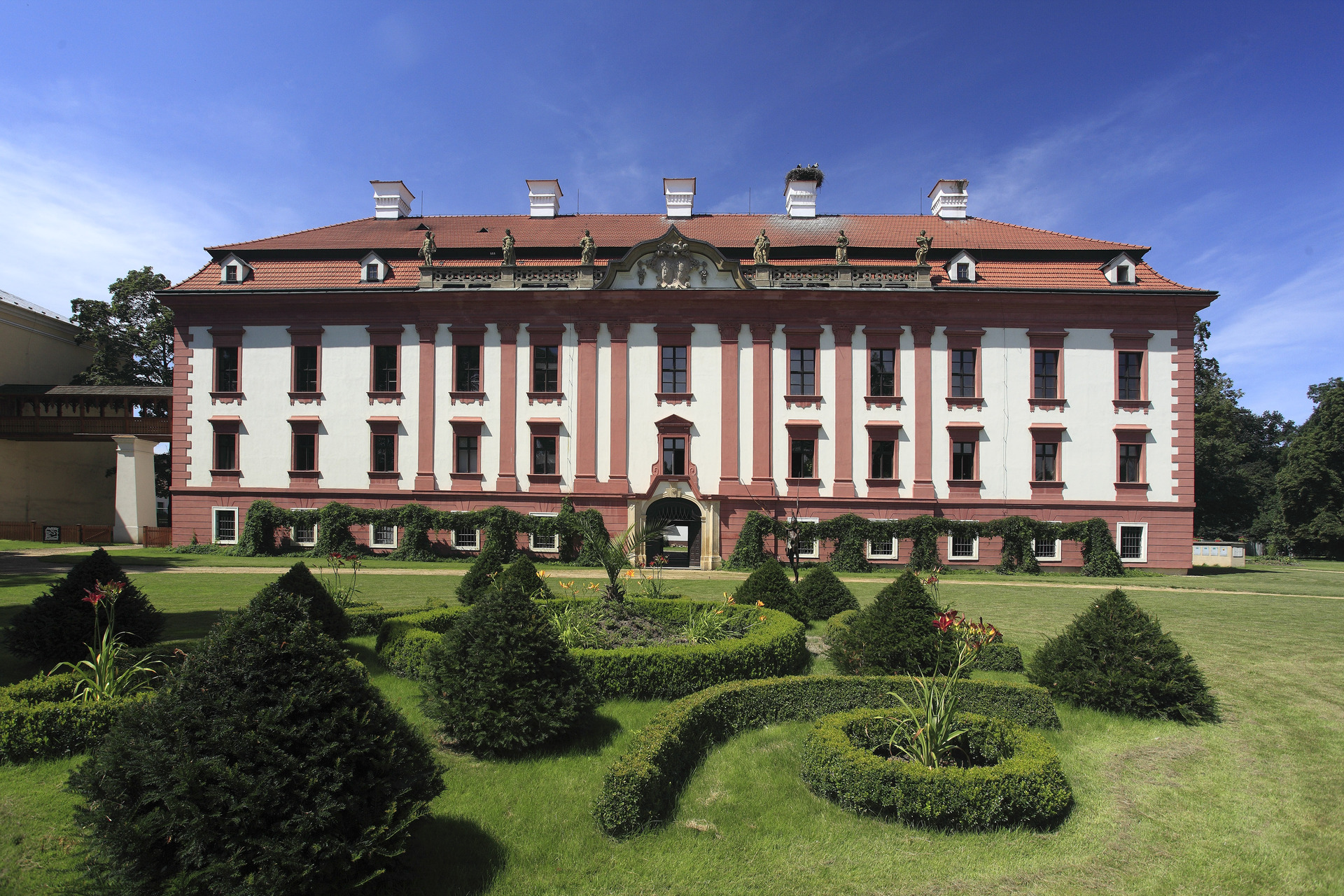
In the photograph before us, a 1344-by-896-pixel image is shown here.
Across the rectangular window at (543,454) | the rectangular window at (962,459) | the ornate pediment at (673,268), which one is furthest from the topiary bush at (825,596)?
the ornate pediment at (673,268)

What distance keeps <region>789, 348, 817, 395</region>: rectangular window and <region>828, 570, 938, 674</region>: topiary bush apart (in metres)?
18.4

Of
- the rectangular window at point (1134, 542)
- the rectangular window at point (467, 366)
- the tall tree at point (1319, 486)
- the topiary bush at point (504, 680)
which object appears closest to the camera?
the topiary bush at point (504, 680)

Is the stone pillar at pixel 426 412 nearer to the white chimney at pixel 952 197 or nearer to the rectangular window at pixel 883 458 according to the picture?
the rectangular window at pixel 883 458

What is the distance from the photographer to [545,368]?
92.6ft

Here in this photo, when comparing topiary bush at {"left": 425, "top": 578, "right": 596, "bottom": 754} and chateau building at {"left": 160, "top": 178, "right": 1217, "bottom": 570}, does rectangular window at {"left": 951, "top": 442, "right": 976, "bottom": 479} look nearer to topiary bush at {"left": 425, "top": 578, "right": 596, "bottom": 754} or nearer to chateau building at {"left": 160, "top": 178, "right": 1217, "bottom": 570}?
chateau building at {"left": 160, "top": 178, "right": 1217, "bottom": 570}

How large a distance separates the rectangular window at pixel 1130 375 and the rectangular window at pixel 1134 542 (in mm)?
5179

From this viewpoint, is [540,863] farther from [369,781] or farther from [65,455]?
[65,455]

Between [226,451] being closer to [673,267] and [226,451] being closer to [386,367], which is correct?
[386,367]

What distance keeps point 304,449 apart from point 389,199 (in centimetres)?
1438

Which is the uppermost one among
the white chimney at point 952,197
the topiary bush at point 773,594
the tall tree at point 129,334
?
the white chimney at point 952,197

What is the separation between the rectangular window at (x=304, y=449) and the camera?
28.5 meters

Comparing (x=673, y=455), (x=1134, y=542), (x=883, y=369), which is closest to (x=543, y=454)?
(x=673, y=455)

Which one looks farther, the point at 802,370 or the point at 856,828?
the point at 802,370

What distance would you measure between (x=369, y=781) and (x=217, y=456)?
98.3 feet
